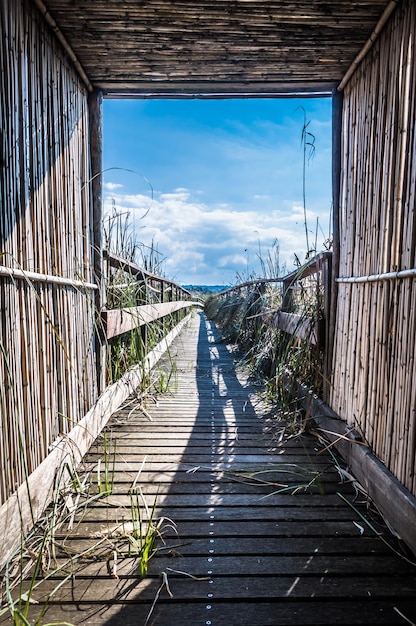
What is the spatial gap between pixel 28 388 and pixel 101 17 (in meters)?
1.68

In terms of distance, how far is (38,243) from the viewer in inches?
72.0

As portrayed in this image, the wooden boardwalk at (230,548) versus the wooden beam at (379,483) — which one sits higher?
the wooden beam at (379,483)

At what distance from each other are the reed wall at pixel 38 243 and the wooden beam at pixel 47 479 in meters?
0.04

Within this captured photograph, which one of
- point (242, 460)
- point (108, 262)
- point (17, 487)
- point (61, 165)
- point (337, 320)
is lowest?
point (242, 460)

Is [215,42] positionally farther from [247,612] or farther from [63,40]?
[247,612]

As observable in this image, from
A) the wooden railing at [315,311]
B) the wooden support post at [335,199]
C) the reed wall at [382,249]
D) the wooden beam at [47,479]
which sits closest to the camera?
the wooden beam at [47,479]

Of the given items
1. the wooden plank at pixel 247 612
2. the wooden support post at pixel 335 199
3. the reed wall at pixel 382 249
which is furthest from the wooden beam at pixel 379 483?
the wooden support post at pixel 335 199

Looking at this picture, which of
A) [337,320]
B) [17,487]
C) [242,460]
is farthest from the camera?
[337,320]

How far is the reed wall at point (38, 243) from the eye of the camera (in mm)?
1512

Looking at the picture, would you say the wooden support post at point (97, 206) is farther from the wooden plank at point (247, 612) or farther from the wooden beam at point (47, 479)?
the wooden plank at point (247, 612)

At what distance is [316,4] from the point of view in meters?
1.84

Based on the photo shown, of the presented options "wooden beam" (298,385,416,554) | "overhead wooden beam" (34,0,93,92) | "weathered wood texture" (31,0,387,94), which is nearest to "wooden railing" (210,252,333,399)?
"wooden beam" (298,385,416,554)

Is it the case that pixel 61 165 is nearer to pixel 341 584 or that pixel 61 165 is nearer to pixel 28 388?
pixel 28 388

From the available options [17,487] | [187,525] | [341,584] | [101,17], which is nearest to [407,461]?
[341,584]
